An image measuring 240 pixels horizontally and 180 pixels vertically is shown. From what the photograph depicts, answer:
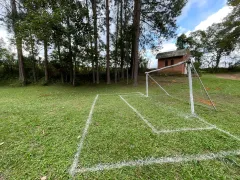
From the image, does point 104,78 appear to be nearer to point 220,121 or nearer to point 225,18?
point 220,121

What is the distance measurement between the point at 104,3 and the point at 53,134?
11.7m

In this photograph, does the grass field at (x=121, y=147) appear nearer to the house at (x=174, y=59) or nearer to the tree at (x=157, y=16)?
the tree at (x=157, y=16)

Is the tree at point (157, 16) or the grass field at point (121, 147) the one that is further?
the tree at point (157, 16)

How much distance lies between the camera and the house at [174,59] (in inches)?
680

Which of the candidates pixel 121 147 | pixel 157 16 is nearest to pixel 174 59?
pixel 157 16

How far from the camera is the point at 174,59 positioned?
19125 mm

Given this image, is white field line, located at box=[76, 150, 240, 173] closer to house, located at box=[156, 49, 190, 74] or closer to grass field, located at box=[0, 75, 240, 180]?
grass field, located at box=[0, 75, 240, 180]

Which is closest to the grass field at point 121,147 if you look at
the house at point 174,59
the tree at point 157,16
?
the tree at point 157,16

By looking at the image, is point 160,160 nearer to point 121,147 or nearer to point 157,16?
point 121,147

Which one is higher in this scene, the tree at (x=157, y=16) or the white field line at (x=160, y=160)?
the tree at (x=157, y=16)

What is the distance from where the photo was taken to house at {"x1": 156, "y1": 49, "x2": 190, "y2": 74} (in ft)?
56.6

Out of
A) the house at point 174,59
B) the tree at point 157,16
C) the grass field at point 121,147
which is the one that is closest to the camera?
the grass field at point 121,147

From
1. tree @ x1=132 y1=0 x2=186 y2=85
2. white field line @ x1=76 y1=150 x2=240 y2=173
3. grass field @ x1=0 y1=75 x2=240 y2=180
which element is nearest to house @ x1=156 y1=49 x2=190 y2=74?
tree @ x1=132 y1=0 x2=186 y2=85

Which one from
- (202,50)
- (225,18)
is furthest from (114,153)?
(202,50)
